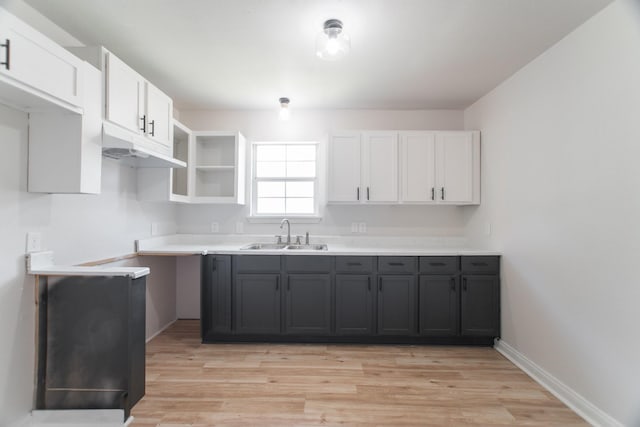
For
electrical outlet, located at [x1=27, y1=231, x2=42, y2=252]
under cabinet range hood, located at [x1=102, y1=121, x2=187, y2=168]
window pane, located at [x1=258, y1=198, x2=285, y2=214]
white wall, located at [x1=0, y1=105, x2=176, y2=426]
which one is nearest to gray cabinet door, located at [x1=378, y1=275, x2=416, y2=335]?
window pane, located at [x1=258, y1=198, x2=285, y2=214]

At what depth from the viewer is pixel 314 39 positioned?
2.13 meters

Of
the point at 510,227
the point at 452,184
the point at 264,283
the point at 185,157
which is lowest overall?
the point at 264,283

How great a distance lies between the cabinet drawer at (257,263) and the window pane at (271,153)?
130cm

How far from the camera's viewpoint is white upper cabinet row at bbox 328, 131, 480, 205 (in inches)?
127

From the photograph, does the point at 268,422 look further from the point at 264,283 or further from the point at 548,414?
the point at 548,414

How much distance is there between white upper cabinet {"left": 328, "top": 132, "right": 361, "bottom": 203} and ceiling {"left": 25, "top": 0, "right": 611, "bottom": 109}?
1.54 feet

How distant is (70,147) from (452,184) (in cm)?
322

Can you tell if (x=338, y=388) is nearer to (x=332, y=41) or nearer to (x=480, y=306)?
(x=480, y=306)

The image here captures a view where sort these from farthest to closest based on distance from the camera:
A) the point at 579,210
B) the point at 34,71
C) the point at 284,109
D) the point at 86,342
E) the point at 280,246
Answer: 1. the point at 280,246
2. the point at 284,109
3. the point at 579,210
4. the point at 86,342
5. the point at 34,71

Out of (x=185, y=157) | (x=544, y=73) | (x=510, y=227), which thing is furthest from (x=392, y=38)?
(x=185, y=157)

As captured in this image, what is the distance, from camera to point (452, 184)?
3.23 meters

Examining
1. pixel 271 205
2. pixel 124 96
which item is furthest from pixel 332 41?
pixel 271 205

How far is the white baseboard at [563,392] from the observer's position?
5.96 ft

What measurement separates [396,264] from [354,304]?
1.85 feet
